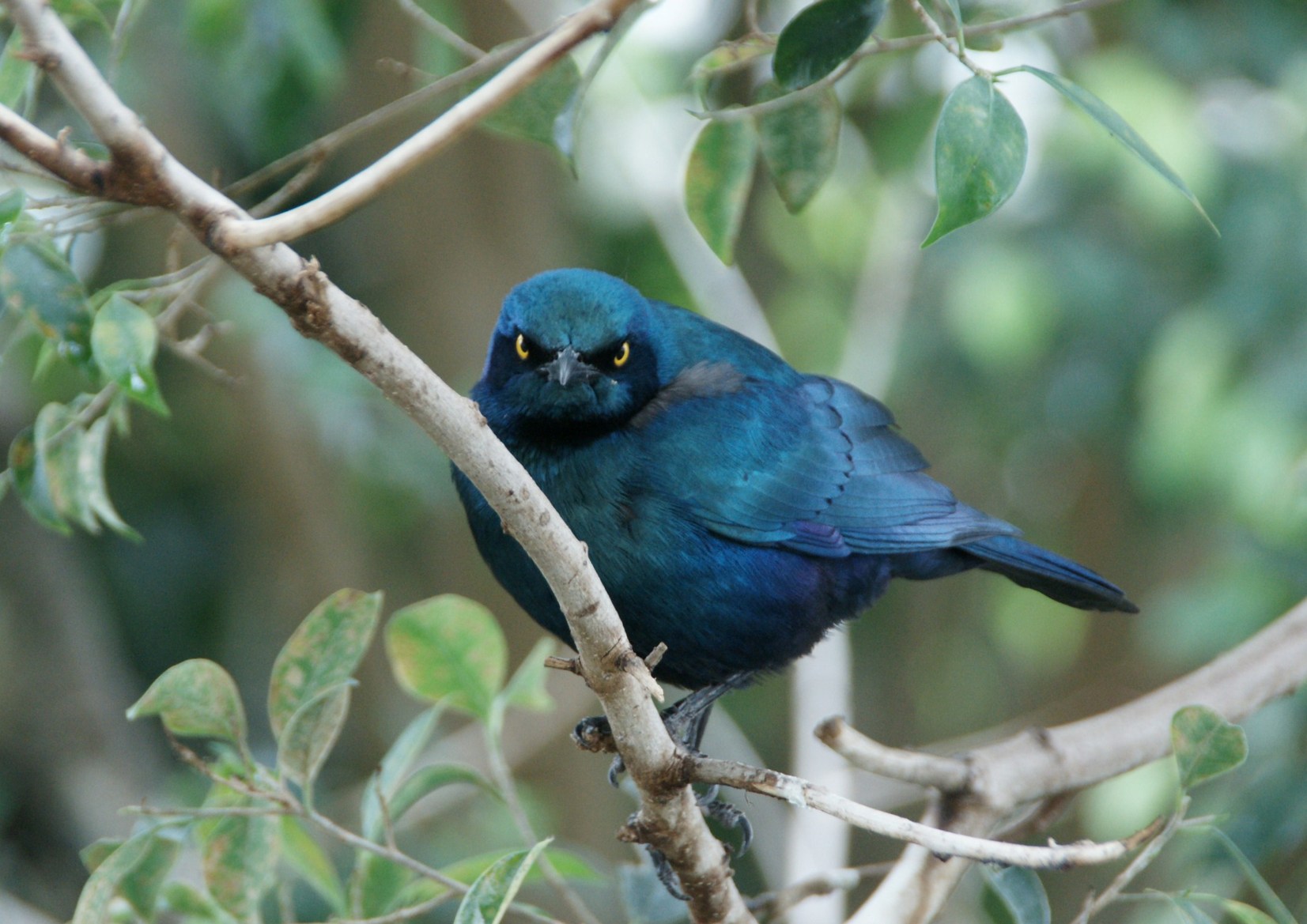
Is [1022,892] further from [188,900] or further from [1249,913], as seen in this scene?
[188,900]

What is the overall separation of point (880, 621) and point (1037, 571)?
419 centimetres

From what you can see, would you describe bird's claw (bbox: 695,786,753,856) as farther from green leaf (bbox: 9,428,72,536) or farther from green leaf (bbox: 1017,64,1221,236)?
green leaf (bbox: 1017,64,1221,236)

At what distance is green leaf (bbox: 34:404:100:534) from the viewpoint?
2.60 metres

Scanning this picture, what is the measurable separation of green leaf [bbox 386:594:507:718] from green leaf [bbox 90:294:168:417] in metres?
0.86

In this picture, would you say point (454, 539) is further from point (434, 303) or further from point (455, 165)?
point (455, 165)

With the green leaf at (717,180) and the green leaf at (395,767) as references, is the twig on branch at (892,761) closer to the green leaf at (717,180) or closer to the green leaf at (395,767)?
the green leaf at (395,767)

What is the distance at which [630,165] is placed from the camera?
5.76m

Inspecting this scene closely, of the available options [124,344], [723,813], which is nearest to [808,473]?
[723,813]

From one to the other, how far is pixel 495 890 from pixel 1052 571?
6.79 ft

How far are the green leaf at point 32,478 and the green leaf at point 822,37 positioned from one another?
1.58m

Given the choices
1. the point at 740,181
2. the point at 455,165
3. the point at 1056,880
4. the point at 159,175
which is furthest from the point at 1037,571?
the point at 1056,880

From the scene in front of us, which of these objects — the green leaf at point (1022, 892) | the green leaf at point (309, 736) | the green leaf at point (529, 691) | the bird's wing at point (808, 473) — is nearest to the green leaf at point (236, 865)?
the green leaf at point (309, 736)

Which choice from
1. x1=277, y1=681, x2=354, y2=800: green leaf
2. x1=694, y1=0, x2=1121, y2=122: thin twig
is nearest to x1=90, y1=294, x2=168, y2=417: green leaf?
x1=277, y1=681, x2=354, y2=800: green leaf

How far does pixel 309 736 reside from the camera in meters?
2.58
